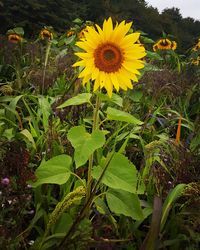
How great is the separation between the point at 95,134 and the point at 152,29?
29.9 metres

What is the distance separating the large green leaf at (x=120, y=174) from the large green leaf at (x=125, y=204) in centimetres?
10

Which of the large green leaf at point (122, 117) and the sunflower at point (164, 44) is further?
the sunflower at point (164, 44)

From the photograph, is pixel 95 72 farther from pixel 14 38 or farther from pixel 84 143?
pixel 14 38

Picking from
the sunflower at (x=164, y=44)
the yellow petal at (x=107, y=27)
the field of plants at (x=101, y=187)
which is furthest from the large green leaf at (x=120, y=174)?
the sunflower at (x=164, y=44)

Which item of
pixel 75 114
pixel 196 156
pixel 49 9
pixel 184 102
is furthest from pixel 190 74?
pixel 49 9

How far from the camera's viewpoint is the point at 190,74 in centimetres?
502

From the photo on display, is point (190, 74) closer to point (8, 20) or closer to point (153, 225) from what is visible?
point (153, 225)

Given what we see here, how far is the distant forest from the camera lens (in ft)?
65.1

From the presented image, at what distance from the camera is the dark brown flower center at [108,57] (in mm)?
1695

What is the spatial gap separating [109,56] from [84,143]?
1.32ft

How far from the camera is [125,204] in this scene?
Answer: 1.62 metres

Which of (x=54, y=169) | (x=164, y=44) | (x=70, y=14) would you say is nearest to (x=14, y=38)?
(x=164, y=44)

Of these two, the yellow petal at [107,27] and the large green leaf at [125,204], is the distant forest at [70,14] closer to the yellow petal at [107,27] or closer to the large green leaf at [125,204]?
the yellow petal at [107,27]

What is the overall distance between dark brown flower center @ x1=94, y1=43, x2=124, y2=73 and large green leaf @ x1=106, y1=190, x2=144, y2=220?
0.49 metres
